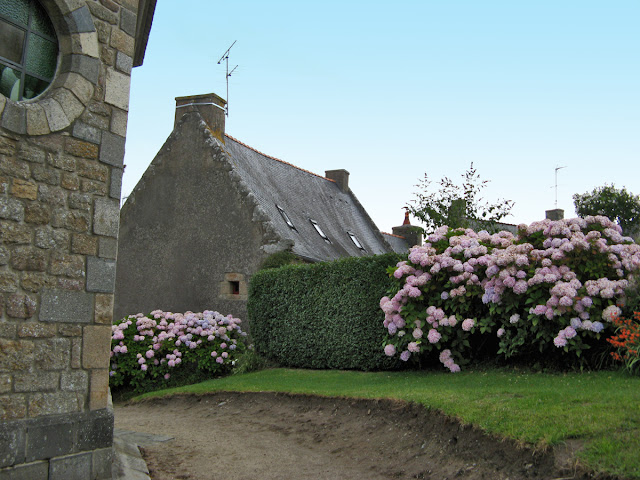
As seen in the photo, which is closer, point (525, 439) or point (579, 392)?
point (525, 439)

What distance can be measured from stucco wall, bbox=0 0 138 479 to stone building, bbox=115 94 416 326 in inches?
392

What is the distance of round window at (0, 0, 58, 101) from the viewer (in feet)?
17.2

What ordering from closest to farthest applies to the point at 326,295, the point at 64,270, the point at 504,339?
the point at 64,270 < the point at 504,339 < the point at 326,295

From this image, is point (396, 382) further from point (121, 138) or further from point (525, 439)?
point (121, 138)

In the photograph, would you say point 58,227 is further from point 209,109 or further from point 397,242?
point 397,242

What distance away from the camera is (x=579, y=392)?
6.63m

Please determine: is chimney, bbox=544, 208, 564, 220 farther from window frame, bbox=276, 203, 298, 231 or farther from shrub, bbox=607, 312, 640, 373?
shrub, bbox=607, 312, 640, 373

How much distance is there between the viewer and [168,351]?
518 inches

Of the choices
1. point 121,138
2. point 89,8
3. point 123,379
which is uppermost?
point 89,8

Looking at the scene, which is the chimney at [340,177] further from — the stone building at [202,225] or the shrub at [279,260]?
the shrub at [279,260]

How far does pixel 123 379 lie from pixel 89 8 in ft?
29.9

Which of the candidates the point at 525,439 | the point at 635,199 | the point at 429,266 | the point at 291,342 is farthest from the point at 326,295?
the point at 635,199

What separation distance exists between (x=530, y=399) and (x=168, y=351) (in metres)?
8.77

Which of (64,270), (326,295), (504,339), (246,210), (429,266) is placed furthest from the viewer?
(246,210)
